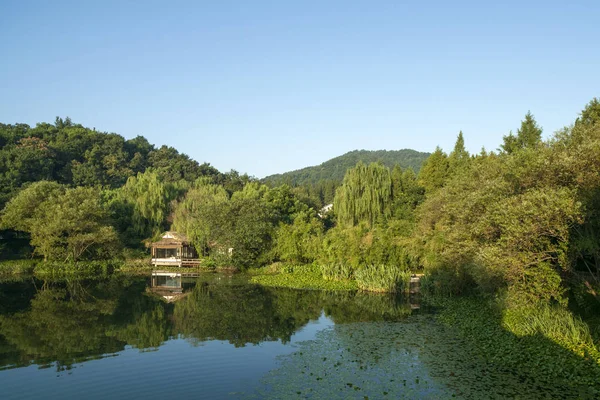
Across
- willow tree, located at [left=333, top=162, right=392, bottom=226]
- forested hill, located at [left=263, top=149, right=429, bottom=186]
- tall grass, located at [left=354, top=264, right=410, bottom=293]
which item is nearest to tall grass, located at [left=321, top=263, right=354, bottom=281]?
tall grass, located at [left=354, top=264, right=410, bottom=293]

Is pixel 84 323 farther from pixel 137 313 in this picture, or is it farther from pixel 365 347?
pixel 365 347

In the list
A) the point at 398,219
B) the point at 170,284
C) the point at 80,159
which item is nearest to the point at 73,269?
the point at 170,284

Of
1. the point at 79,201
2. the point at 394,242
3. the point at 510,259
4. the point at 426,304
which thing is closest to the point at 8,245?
the point at 79,201

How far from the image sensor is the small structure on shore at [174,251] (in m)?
39.2

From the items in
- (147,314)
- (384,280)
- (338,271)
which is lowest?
(147,314)

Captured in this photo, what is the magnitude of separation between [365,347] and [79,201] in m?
31.1

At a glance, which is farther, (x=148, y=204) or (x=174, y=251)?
(x=148, y=204)

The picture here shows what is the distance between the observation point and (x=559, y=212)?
12.9 metres

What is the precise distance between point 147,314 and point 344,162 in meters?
147

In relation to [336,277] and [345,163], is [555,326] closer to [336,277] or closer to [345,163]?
[336,277]

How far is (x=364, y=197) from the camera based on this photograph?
36.9m

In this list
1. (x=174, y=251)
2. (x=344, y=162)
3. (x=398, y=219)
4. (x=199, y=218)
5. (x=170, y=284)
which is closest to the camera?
(x=170, y=284)

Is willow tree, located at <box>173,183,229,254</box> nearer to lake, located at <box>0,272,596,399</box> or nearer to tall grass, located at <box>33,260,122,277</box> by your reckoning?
tall grass, located at <box>33,260,122,277</box>

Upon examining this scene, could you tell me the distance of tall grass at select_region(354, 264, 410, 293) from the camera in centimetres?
2525
